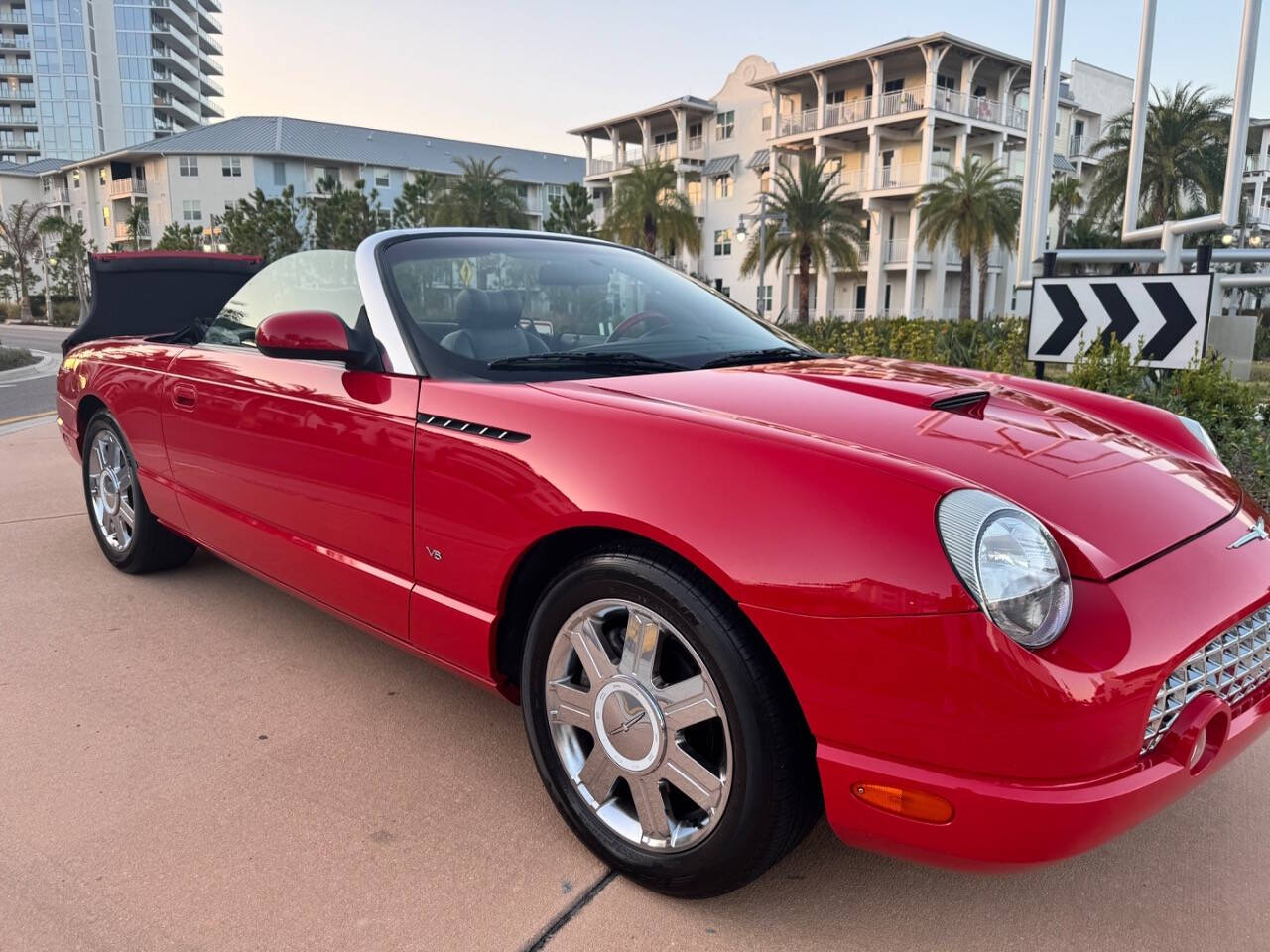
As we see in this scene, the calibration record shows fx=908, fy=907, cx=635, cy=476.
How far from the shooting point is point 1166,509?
190 cm

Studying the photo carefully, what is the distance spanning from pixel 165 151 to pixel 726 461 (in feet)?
255

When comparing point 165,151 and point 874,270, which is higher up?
point 165,151

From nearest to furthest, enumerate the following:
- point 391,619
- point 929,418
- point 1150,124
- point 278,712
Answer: point 929,418 < point 391,619 < point 278,712 < point 1150,124

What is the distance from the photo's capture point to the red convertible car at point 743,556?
1541mm

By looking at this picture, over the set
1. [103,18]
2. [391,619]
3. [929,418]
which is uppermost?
[103,18]

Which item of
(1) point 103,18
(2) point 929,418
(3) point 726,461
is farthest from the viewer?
(1) point 103,18

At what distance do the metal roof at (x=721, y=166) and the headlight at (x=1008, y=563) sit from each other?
50811mm

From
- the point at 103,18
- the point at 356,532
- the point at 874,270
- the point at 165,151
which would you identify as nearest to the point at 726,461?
the point at 356,532

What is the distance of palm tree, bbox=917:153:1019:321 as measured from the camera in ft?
123

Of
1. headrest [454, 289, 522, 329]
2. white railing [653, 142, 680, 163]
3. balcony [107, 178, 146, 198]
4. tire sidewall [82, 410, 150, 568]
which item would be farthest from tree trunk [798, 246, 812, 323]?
balcony [107, 178, 146, 198]

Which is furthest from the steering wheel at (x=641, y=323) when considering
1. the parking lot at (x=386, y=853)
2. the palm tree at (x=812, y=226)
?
the palm tree at (x=812, y=226)

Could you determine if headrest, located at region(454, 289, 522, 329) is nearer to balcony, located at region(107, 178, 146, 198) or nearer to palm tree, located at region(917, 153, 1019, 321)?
palm tree, located at region(917, 153, 1019, 321)

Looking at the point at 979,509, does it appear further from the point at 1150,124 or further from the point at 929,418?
the point at 1150,124

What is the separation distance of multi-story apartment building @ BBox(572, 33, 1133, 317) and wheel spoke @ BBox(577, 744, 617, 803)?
135ft
